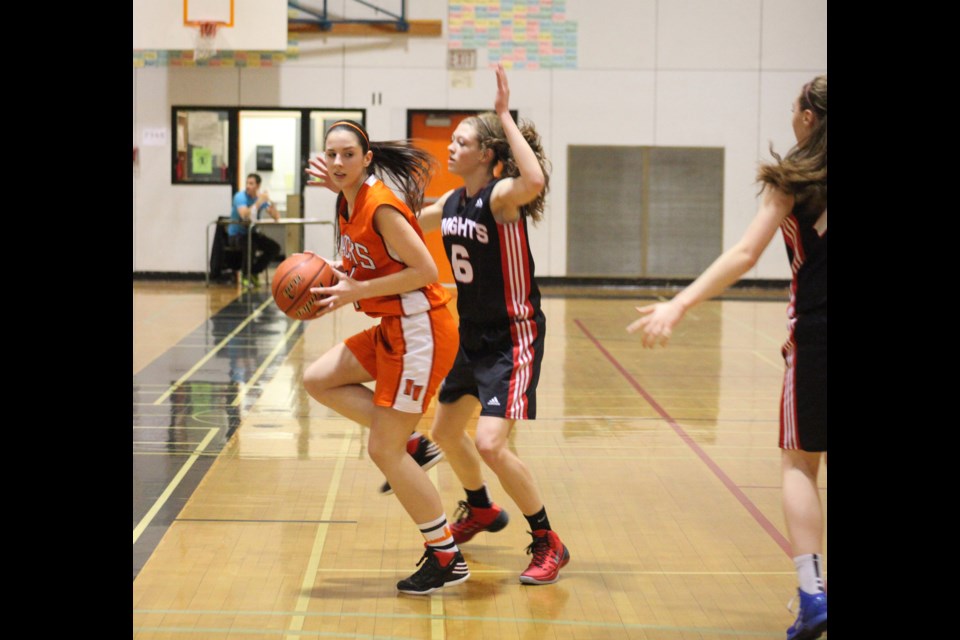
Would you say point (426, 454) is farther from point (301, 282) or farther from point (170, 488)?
point (170, 488)

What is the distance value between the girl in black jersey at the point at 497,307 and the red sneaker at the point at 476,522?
0.35 meters

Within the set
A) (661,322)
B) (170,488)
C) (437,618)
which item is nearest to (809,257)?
(661,322)

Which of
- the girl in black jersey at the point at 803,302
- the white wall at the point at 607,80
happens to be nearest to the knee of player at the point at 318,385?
the girl in black jersey at the point at 803,302

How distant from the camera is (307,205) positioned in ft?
52.5

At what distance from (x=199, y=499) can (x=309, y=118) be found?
1149cm

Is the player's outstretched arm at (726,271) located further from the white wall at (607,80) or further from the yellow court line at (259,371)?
the white wall at (607,80)

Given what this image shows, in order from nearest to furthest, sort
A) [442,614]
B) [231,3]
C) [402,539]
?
[442,614] → [402,539] → [231,3]

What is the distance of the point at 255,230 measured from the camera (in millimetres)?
A: 14664
